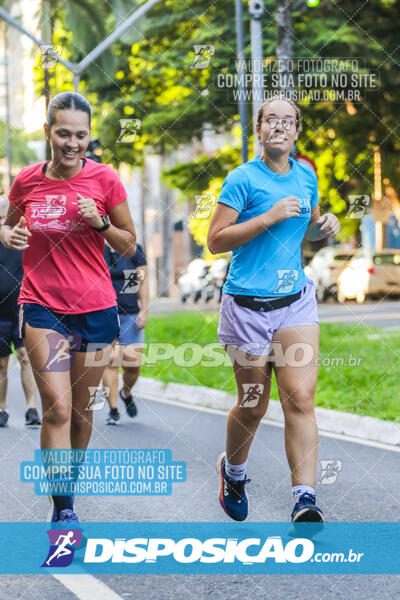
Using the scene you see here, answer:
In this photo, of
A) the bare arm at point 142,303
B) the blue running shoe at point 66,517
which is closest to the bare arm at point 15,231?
the blue running shoe at point 66,517

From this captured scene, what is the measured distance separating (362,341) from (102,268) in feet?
29.1

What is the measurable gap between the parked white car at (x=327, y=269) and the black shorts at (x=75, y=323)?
22.7 meters

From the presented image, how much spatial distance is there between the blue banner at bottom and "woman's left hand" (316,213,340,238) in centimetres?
132

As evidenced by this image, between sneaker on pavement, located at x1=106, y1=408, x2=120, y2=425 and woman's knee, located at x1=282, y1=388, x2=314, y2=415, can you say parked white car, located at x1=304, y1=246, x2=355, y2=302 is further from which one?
woman's knee, located at x1=282, y1=388, x2=314, y2=415

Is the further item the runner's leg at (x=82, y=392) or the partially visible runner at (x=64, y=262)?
the runner's leg at (x=82, y=392)

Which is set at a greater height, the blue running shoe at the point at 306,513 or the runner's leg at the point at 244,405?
the runner's leg at the point at 244,405

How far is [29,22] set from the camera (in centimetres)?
2319

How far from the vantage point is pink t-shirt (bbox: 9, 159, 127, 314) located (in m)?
4.50

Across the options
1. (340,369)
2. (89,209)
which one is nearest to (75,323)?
(89,209)

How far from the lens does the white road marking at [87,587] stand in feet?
13.1

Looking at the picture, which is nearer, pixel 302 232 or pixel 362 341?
pixel 302 232

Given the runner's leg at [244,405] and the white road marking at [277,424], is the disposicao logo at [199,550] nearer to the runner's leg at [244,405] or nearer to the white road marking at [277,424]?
the runner's leg at [244,405]

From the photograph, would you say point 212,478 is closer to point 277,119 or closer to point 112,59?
point 277,119

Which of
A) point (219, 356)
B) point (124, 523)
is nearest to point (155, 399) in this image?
point (219, 356)
